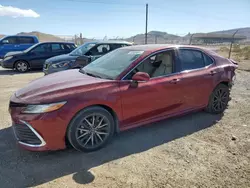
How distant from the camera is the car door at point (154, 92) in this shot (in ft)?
11.0

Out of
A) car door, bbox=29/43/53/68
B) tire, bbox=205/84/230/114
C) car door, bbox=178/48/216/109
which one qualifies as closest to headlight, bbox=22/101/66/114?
car door, bbox=178/48/216/109

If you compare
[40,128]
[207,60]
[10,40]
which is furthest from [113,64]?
[10,40]

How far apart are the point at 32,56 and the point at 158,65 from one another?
28.7ft

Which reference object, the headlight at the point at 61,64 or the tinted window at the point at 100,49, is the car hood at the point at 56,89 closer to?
the headlight at the point at 61,64

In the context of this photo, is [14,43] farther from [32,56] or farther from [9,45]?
[32,56]

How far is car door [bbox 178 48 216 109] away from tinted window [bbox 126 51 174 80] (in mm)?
244

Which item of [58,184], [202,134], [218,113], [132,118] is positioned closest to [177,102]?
[202,134]

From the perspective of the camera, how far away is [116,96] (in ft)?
10.5

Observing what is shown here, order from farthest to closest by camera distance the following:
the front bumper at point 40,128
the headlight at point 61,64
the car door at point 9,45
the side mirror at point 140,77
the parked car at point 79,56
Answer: the car door at point 9,45
the headlight at point 61,64
the parked car at point 79,56
the side mirror at point 140,77
the front bumper at point 40,128

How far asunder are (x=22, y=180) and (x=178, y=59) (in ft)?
10.3

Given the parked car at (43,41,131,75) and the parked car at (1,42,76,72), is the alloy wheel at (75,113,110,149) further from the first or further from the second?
the parked car at (1,42,76,72)

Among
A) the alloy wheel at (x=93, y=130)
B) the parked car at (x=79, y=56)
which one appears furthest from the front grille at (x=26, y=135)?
the parked car at (x=79, y=56)

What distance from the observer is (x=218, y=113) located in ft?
15.5

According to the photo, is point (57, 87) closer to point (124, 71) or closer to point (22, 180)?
point (124, 71)
